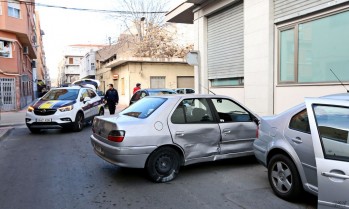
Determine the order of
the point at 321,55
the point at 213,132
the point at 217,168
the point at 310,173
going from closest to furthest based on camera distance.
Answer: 1. the point at 310,173
2. the point at 213,132
3. the point at 217,168
4. the point at 321,55

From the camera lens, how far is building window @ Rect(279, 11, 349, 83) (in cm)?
707

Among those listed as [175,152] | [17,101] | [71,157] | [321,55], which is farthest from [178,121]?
[17,101]

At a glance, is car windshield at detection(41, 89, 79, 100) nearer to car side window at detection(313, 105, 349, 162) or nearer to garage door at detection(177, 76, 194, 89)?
car side window at detection(313, 105, 349, 162)

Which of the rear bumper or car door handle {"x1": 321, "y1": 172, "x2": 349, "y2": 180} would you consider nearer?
car door handle {"x1": 321, "y1": 172, "x2": 349, "y2": 180}

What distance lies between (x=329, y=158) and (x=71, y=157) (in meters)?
5.62

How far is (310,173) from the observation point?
3824mm

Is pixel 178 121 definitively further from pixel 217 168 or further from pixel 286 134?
pixel 286 134

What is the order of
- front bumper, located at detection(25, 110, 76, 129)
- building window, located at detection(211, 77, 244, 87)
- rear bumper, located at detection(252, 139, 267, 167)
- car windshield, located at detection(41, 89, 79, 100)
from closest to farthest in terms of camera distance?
rear bumper, located at detection(252, 139, 267, 167) < front bumper, located at detection(25, 110, 76, 129) < building window, located at detection(211, 77, 244, 87) < car windshield, located at detection(41, 89, 79, 100)

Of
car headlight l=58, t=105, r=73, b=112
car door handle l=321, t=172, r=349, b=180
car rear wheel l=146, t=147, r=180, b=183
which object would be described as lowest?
car rear wheel l=146, t=147, r=180, b=183

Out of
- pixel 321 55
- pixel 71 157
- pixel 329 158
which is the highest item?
pixel 321 55

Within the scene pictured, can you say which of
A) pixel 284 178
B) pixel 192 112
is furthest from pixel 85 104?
pixel 284 178

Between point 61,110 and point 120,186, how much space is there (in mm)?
6448

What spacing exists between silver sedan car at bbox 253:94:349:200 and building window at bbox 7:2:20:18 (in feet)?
75.1

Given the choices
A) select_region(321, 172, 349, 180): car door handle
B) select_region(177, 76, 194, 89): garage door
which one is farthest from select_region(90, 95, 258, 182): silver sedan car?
select_region(177, 76, 194, 89): garage door
